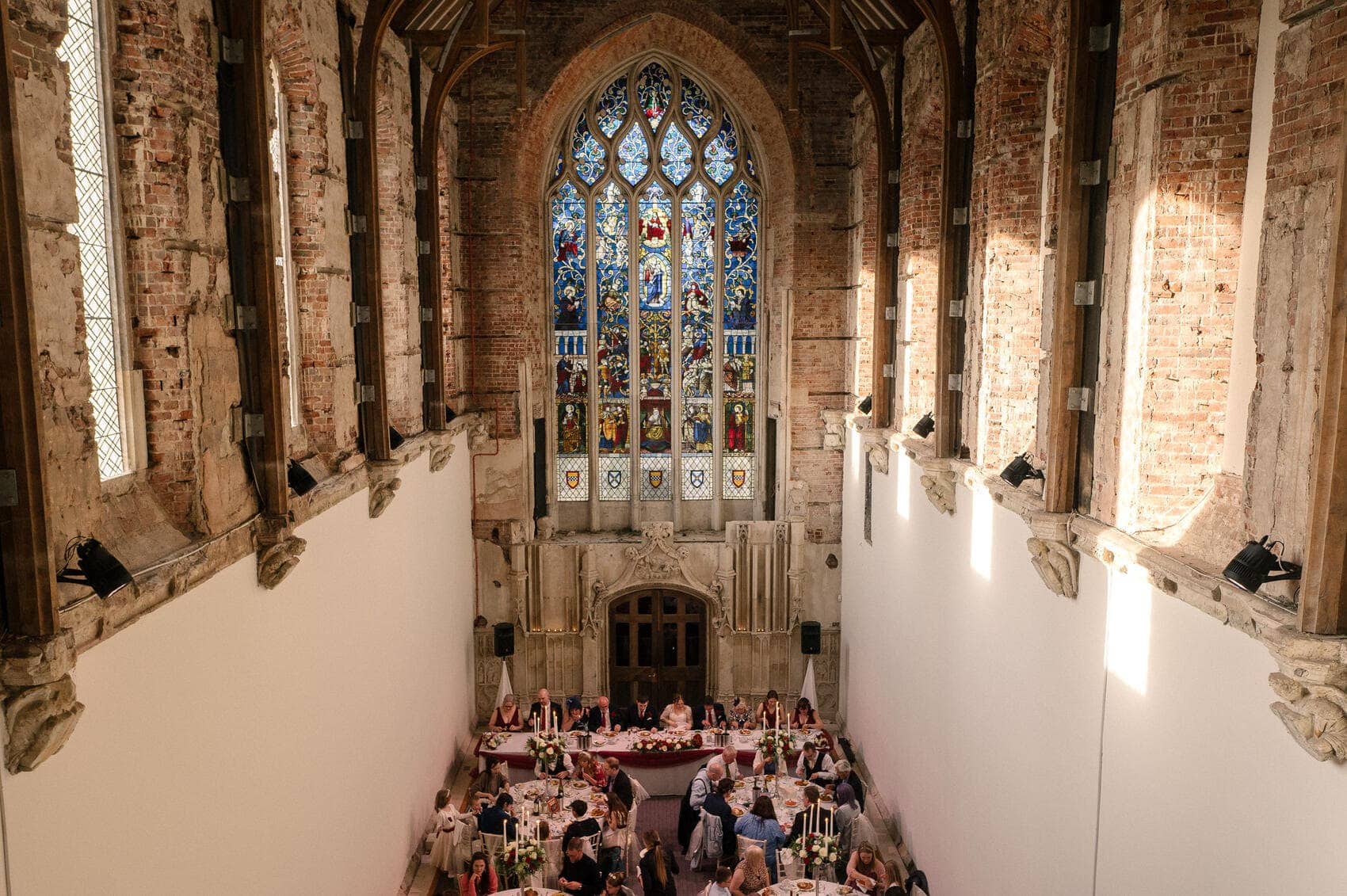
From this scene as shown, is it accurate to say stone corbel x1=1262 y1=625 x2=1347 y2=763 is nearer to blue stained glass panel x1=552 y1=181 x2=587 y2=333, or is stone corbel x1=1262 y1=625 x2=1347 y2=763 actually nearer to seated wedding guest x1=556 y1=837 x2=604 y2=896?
seated wedding guest x1=556 y1=837 x2=604 y2=896

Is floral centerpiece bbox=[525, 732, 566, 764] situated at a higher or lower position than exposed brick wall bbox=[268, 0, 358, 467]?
Answer: lower

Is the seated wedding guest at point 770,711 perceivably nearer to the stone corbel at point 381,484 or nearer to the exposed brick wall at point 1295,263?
the stone corbel at point 381,484

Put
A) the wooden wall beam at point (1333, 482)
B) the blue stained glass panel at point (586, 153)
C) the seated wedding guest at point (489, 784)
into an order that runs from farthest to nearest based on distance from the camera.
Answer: the blue stained glass panel at point (586, 153)
the seated wedding guest at point (489, 784)
the wooden wall beam at point (1333, 482)

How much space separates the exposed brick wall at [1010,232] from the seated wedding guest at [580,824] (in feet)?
15.0

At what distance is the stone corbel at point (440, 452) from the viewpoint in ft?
35.3

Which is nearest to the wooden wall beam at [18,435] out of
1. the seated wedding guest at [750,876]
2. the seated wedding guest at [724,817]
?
the seated wedding guest at [750,876]

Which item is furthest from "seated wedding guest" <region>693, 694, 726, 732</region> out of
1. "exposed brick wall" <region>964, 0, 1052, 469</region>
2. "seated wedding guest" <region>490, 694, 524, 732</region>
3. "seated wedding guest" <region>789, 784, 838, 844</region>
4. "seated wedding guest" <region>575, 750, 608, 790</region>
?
"exposed brick wall" <region>964, 0, 1052, 469</region>

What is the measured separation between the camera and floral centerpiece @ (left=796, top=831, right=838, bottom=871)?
8773mm

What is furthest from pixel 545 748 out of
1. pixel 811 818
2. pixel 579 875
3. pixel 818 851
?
pixel 818 851

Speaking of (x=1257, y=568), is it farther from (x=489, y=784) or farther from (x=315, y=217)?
(x=489, y=784)

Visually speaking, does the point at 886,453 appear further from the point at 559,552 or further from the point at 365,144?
the point at 365,144

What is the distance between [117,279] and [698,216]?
31.2 ft

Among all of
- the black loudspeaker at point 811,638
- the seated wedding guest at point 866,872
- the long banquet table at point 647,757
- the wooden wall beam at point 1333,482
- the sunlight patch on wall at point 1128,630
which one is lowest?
the long banquet table at point 647,757

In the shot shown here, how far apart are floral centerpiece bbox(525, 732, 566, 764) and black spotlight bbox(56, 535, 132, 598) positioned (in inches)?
289
